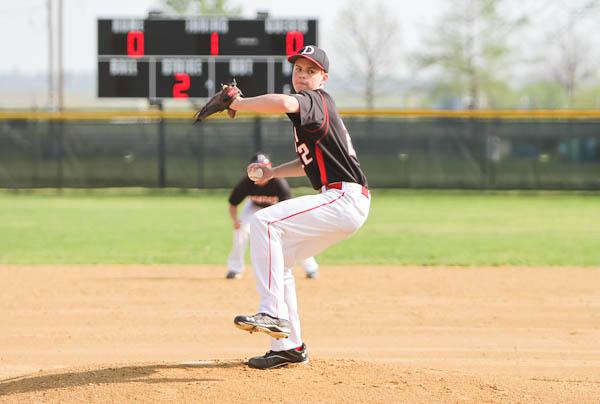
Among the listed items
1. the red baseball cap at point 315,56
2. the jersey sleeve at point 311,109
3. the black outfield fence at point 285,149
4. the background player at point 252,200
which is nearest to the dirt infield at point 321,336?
the background player at point 252,200

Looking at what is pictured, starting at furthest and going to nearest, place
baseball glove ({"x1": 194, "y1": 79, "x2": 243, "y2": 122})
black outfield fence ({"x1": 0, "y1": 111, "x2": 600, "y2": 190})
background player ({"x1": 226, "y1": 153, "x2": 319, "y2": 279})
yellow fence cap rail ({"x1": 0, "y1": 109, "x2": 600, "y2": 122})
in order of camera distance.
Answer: black outfield fence ({"x1": 0, "y1": 111, "x2": 600, "y2": 190}), yellow fence cap rail ({"x1": 0, "y1": 109, "x2": 600, "y2": 122}), background player ({"x1": 226, "y1": 153, "x2": 319, "y2": 279}), baseball glove ({"x1": 194, "y1": 79, "x2": 243, "y2": 122})

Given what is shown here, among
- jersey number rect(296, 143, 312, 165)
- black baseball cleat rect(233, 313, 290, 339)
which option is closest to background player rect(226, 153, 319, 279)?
jersey number rect(296, 143, 312, 165)

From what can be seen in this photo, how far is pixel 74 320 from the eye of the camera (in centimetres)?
778

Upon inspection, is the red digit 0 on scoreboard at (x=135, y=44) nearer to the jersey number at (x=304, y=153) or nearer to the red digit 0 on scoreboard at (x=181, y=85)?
the red digit 0 on scoreboard at (x=181, y=85)

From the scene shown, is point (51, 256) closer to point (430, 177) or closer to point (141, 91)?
point (141, 91)

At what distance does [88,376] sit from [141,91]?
581 inches

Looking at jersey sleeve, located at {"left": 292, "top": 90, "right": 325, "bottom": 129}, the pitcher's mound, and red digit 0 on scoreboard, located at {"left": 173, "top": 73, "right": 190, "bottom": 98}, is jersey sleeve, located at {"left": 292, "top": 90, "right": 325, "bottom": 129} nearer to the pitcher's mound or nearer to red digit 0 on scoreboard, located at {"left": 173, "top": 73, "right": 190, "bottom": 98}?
the pitcher's mound

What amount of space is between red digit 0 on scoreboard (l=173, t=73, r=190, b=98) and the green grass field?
7.51 ft

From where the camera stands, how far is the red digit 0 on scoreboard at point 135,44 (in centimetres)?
1939

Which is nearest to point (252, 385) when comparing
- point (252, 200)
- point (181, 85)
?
point (252, 200)

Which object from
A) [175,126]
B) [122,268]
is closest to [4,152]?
[175,126]

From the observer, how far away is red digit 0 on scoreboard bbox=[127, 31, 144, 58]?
1939 cm

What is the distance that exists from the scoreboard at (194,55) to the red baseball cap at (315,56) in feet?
46.4

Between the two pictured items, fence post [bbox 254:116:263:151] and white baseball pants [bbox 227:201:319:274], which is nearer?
white baseball pants [bbox 227:201:319:274]
